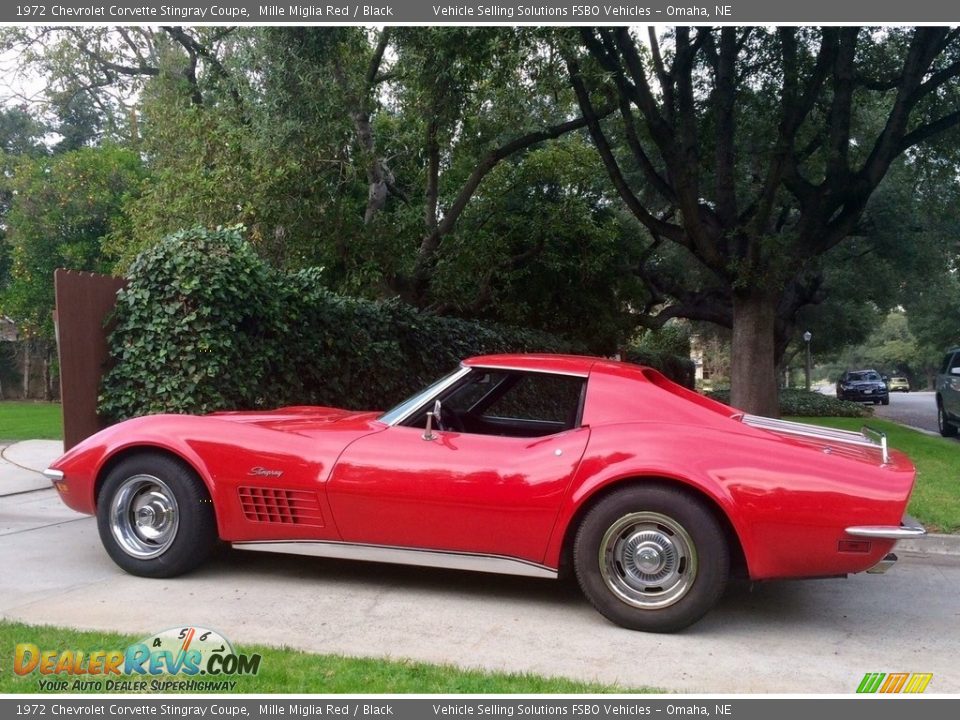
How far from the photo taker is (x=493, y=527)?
178 inches

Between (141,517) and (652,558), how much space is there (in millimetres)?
3073

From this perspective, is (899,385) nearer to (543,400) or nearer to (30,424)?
(30,424)

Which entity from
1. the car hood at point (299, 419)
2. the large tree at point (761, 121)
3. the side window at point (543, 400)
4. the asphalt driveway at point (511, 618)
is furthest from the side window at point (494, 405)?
the large tree at point (761, 121)

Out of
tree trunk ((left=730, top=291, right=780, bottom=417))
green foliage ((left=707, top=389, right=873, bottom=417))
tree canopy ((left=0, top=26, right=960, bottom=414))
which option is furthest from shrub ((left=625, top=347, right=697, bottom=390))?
tree trunk ((left=730, top=291, right=780, bottom=417))

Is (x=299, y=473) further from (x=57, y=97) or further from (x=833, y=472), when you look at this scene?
(x=57, y=97)

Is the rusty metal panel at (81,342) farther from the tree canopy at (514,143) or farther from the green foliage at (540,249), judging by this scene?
the green foliage at (540,249)

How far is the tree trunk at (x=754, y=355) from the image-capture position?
1345 centimetres

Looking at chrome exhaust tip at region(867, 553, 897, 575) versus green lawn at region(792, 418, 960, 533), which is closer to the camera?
chrome exhaust tip at region(867, 553, 897, 575)

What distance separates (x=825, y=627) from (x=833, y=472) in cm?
96

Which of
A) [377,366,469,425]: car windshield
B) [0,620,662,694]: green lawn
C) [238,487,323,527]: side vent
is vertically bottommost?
[0,620,662,694]: green lawn

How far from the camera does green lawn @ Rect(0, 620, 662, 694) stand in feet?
11.2

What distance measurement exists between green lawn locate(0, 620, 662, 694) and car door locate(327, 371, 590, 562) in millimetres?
943

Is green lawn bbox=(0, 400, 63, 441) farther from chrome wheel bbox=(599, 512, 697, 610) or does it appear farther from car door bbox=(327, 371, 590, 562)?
chrome wheel bbox=(599, 512, 697, 610)

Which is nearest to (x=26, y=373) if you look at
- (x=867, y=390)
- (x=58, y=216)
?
(x=58, y=216)
